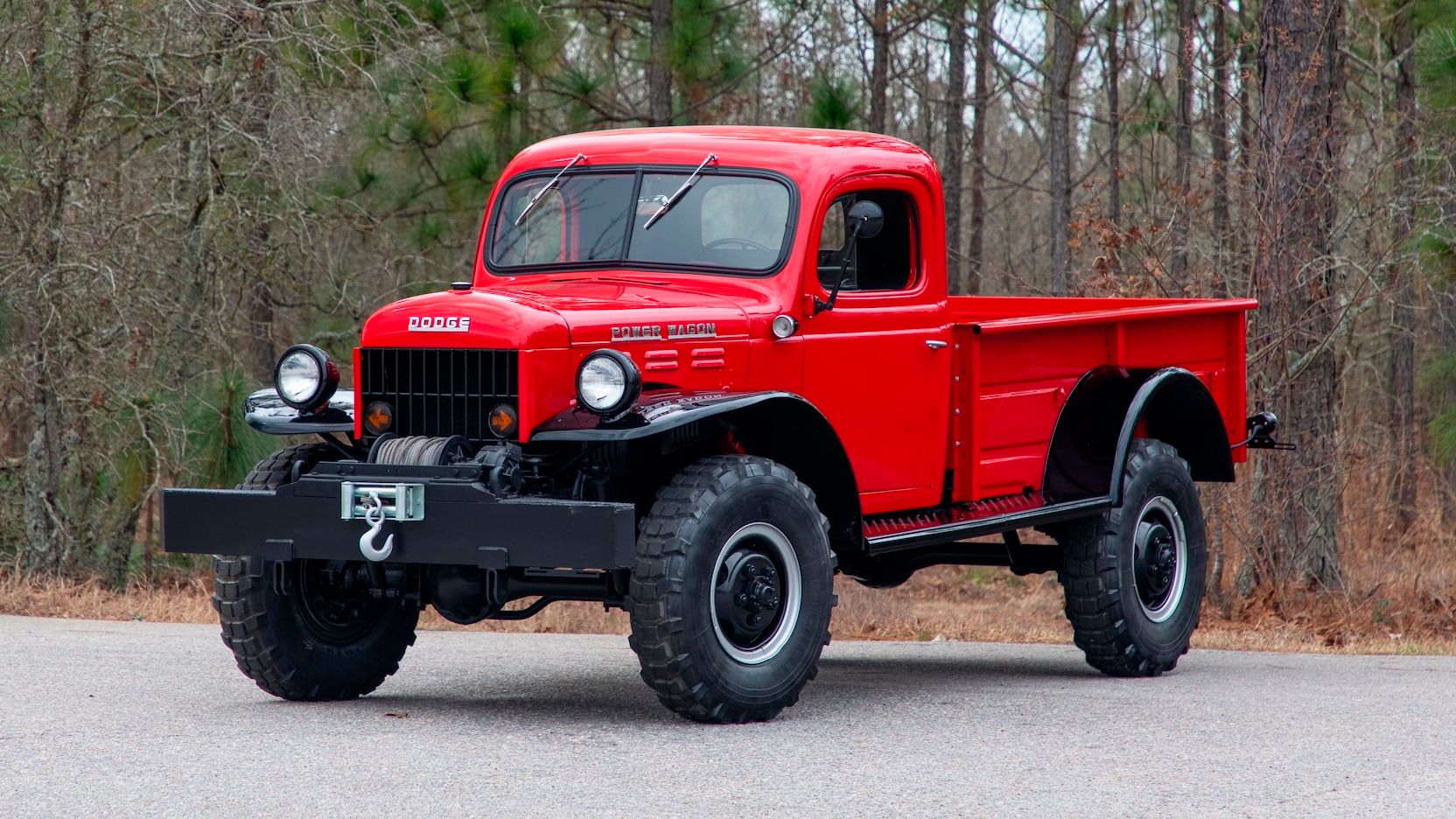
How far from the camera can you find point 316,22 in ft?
47.0

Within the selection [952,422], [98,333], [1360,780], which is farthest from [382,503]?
[98,333]

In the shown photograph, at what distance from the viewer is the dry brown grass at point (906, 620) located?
36.8ft

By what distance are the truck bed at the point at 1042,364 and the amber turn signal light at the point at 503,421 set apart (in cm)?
241

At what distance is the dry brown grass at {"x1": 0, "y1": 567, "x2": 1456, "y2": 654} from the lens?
1123 centimetres

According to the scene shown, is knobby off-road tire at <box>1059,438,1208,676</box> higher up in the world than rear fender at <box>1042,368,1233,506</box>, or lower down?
lower down

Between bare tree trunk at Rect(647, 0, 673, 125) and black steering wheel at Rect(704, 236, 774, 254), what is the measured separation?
958 centimetres

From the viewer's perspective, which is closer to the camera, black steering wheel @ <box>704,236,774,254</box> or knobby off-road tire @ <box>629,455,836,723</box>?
knobby off-road tire @ <box>629,455,836,723</box>

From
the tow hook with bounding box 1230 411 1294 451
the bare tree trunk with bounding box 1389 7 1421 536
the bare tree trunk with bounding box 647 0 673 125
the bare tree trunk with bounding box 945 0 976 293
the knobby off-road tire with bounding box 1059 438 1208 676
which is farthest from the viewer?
the bare tree trunk with bounding box 945 0 976 293

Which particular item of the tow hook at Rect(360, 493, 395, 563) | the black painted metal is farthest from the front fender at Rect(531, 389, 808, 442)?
the black painted metal

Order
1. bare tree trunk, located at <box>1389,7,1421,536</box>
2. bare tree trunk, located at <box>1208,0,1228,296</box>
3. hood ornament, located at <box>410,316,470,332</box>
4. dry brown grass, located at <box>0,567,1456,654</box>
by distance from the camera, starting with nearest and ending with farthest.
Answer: hood ornament, located at <box>410,316,470,332</box> → dry brown grass, located at <box>0,567,1456,654</box> → bare tree trunk, located at <box>1208,0,1228,296</box> → bare tree trunk, located at <box>1389,7,1421,536</box>

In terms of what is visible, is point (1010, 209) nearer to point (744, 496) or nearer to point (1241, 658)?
point (1241, 658)

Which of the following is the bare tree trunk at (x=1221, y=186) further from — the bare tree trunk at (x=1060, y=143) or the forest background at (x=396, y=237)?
the bare tree trunk at (x=1060, y=143)

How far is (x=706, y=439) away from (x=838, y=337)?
2.89 feet

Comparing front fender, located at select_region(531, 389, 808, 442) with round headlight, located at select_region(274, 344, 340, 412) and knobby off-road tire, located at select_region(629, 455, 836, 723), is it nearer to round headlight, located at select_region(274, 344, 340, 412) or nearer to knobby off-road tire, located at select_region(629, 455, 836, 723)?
knobby off-road tire, located at select_region(629, 455, 836, 723)
